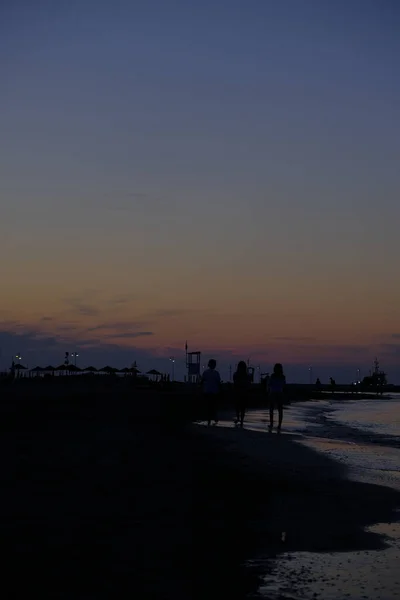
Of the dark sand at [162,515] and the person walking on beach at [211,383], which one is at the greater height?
the person walking on beach at [211,383]

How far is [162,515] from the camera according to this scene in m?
7.96

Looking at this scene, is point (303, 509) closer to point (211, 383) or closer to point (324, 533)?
point (324, 533)

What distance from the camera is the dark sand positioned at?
→ 221 inches

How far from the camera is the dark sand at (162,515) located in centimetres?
561

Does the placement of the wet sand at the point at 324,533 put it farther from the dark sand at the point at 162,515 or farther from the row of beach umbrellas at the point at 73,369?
the row of beach umbrellas at the point at 73,369

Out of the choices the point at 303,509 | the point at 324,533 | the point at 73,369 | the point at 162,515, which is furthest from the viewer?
the point at 73,369

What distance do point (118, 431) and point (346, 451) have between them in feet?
18.6

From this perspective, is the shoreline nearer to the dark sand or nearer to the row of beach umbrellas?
the dark sand

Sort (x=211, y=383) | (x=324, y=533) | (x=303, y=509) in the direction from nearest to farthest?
(x=324, y=533) → (x=303, y=509) → (x=211, y=383)

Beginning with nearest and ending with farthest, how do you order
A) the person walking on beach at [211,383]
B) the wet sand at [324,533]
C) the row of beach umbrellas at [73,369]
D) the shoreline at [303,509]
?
1. the wet sand at [324,533]
2. the shoreline at [303,509]
3. the person walking on beach at [211,383]
4. the row of beach umbrellas at [73,369]

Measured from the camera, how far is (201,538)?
6.96 metres

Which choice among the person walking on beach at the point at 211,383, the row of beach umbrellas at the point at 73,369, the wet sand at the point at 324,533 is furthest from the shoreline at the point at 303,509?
the row of beach umbrellas at the point at 73,369

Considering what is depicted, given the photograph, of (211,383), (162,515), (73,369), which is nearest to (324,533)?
(162,515)

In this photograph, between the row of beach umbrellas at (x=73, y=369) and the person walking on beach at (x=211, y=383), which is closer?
the person walking on beach at (x=211, y=383)
